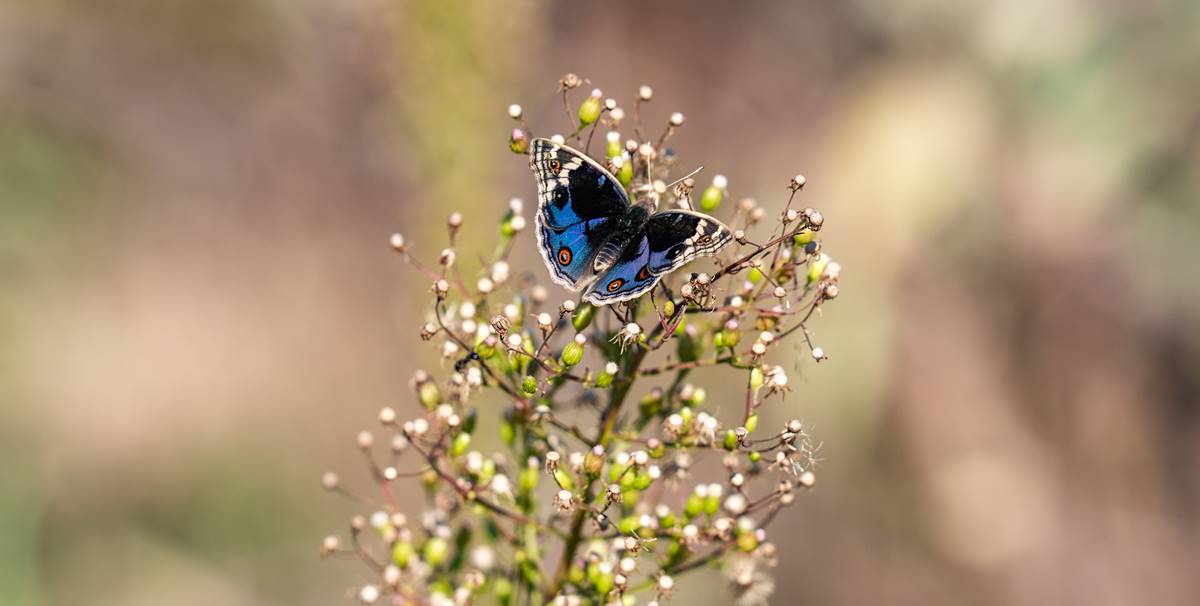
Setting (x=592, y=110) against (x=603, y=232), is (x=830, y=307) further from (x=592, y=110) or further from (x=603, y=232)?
(x=592, y=110)

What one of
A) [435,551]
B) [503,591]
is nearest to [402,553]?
[435,551]

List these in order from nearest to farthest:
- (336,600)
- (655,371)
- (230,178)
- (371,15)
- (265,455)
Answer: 1. (655,371)
2. (336,600)
3. (265,455)
4. (371,15)
5. (230,178)

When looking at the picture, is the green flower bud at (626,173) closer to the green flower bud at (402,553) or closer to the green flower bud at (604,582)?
the green flower bud at (604,582)

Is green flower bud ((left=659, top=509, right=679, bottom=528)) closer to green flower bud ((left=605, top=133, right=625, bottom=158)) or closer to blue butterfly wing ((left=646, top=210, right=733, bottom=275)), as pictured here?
blue butterfly wing ((left=646, top=210, right=733, bottom=275))

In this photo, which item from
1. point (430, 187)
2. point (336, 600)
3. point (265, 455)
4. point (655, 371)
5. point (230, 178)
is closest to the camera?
point (655, 371)

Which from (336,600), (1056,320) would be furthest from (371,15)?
(1056,320)

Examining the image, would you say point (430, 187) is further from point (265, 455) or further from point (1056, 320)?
point (1056, 320)

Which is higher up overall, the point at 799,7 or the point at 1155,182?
the point at 799,7

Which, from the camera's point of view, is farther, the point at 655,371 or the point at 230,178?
the point at 230,178
